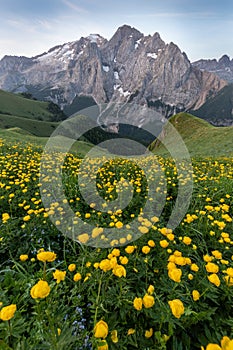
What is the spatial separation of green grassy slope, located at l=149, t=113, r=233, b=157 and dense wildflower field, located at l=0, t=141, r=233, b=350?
21.2 m

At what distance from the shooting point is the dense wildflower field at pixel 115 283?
4.79 ft

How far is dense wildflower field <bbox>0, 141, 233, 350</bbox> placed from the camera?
4.79 ft

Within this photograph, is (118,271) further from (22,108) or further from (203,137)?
(22,108)

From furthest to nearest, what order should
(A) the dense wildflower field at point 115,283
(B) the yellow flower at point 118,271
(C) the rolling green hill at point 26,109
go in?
(C) the rolling green hill at point 26,109 < (B) the yellow flower at point 118,271 < (A) the dense wildflower field at point 115,283

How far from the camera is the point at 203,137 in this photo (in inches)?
1345

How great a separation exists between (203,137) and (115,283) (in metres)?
35.6

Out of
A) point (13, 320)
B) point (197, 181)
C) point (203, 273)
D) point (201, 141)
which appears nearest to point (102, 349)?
point (13, 320)

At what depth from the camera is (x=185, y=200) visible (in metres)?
4.77

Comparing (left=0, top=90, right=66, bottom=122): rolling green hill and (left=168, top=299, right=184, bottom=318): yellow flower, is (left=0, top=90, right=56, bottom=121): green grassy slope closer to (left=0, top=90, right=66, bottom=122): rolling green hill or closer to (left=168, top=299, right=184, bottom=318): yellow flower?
(left=0, top=90, right=66, bottom=122): rolling green hill

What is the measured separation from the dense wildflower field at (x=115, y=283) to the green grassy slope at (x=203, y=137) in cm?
2118

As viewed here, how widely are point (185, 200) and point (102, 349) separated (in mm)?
3801

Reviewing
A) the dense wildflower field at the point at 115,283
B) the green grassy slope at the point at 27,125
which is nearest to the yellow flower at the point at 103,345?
the dense wildflower field at the point at 115,283

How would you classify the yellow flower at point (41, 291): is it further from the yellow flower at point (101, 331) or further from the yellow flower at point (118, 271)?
the yellow flower at point (118, 271)

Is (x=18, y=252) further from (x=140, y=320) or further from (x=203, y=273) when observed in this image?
(x=203, y=273)
